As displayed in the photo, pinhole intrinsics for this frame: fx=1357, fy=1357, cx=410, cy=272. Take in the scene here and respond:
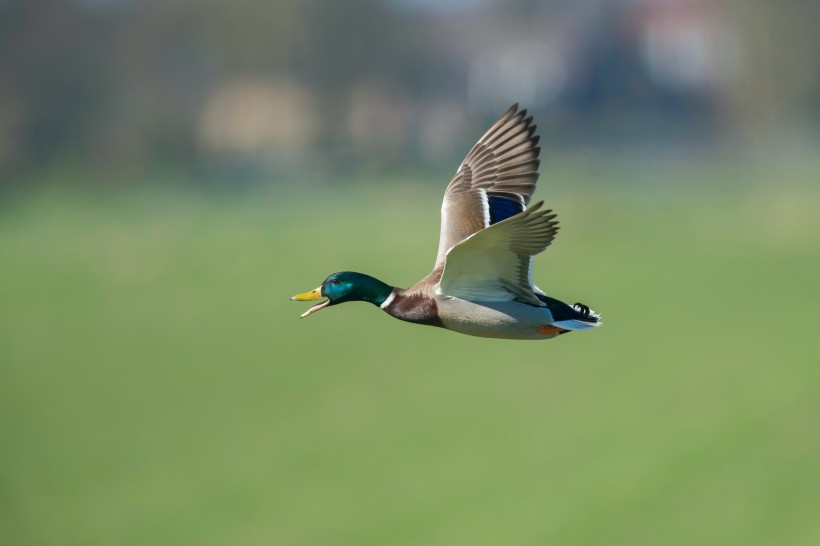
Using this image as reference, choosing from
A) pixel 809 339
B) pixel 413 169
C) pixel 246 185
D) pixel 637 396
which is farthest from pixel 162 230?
pixel 809 339

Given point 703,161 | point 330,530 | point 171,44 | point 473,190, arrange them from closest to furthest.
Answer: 1. point 473,190
2. point 330,530
3. point 171,44
4. point 703,161

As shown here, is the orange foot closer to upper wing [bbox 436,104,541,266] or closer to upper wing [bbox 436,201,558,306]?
upper wing [bbox 436,201,558,306]

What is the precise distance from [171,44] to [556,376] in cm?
2103

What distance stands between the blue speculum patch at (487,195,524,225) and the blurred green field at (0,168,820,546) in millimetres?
34712

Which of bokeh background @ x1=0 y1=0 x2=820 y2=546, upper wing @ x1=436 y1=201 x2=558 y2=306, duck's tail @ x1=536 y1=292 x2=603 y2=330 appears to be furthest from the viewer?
bokeh background @ x1=0 y1=0 x2=820 y2=546

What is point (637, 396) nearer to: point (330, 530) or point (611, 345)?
point (611, 345)

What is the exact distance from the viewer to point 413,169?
5697 cm

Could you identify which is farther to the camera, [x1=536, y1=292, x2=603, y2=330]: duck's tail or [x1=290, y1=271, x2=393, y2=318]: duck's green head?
[x1=290, y1=271, x2=393, y2=318]: duck's green head

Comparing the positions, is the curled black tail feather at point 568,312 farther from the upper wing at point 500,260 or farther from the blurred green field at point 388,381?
the blurred green field at point 388,381

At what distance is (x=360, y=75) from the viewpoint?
198ft

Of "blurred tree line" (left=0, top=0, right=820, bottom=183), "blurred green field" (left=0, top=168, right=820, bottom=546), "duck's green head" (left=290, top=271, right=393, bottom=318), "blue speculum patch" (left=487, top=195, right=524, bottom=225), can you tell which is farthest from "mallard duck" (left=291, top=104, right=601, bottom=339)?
"blurred tree line" (left=0, top=0, right=820, bottom=183)

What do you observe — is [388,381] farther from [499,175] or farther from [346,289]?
[346,289]

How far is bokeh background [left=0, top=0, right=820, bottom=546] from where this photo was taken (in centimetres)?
4584

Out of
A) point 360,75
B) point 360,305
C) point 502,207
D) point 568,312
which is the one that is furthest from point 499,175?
point 360,75
